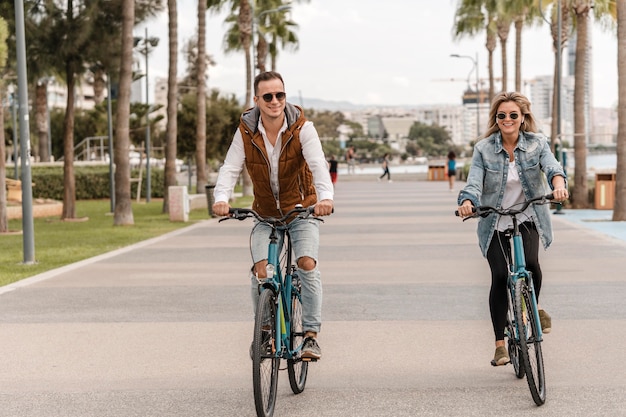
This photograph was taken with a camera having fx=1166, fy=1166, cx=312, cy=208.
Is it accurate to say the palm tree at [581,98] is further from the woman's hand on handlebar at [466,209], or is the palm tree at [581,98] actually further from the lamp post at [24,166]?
the woman's hand on handlebar at [466,209]

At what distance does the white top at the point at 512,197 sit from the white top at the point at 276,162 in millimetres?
1123

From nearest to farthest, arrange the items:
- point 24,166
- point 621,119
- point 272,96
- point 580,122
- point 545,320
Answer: point 272,96, point 545,320, point 24,166, point 621,119, point 580,122

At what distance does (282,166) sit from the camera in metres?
6.66

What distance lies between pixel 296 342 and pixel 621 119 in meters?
17.5

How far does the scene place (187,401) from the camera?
6770 mm

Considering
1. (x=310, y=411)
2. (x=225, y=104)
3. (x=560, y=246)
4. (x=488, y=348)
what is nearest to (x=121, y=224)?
(x=560, y=246)

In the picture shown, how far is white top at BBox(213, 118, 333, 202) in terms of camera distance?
6.59 meters

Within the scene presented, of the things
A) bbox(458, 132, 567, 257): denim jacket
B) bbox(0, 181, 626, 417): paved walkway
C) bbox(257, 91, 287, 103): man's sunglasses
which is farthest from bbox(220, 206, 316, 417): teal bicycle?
bbox(458, 132, 567, 257): denim jacket

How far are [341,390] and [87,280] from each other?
23.5 ft

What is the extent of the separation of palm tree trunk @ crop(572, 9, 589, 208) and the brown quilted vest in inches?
851

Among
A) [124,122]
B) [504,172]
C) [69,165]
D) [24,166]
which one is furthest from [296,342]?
[69,165]

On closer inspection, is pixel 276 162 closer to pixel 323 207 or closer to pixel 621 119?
pixel 323 207

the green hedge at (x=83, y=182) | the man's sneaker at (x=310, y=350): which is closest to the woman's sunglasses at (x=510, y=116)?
the man's sneaker at (x=310, y=350)

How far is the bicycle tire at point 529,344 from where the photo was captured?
251 inches
